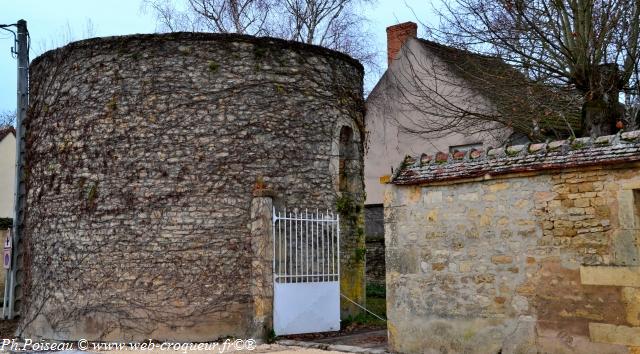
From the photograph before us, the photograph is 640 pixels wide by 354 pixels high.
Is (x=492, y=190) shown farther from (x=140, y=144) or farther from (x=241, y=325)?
(x=140, y=144)

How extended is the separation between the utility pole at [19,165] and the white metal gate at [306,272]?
5.44 meters

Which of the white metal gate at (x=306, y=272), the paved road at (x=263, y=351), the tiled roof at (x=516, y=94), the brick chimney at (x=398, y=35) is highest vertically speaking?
the brick chimney at (x=398, y=35)

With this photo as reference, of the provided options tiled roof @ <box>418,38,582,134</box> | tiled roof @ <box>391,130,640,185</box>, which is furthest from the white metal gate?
tiled roof @ <box>418,38,582,134</box>

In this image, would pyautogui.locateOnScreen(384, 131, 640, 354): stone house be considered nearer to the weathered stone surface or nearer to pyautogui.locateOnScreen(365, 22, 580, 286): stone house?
the weathered stone surface

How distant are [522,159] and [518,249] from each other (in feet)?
3.39

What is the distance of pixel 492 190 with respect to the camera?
8.16 m

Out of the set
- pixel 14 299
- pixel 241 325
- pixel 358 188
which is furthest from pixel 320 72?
pixel 14 299

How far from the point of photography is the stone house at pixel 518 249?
713 cm

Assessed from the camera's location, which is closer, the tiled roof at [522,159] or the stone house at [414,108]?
the tiled roof at [522,159]

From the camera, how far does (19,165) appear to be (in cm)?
1318

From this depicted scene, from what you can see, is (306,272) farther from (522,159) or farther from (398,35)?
(398,35)

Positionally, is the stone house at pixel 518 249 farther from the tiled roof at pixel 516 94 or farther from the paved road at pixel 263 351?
the tiled roof at pixel 516 94

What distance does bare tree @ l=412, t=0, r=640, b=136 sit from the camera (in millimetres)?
10273

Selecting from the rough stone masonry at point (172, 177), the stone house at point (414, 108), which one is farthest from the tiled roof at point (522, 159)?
the stone house at point (414, 108)
